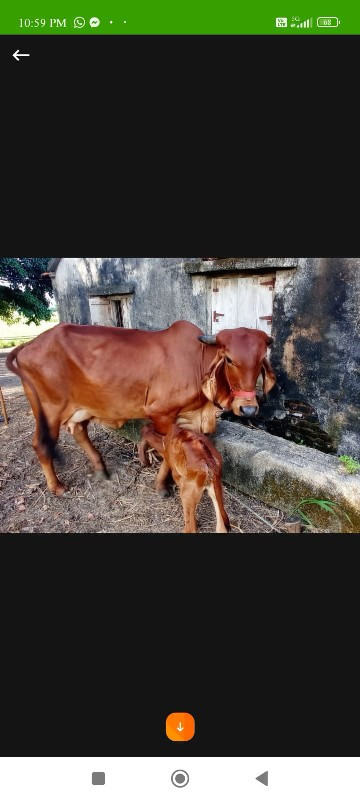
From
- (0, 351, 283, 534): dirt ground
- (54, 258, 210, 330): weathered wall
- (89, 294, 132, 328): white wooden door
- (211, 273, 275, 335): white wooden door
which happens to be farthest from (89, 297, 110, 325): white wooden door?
(211, 273, 275, 335): white wooden door

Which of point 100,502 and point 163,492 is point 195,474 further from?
point 100,502

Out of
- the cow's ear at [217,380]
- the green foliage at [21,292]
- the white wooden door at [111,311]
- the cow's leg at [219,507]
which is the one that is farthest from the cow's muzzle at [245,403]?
the white wooden door at [111,311]

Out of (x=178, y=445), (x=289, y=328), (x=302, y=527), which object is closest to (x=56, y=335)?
(x=178, y=445)

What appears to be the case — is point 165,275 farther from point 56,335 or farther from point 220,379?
point 220,379

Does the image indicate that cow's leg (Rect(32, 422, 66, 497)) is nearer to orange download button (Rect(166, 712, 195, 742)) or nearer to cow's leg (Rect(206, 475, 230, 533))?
cow's leg (Rect(206, 475, 230, 533))

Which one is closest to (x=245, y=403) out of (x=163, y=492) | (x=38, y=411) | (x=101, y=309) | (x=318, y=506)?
(x=318, y=506)

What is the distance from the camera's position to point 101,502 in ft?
10.4

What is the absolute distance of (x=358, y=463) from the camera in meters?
2.69

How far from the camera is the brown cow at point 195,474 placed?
7.58 ft

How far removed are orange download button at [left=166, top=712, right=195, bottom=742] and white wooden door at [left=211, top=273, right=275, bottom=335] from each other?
110 inches

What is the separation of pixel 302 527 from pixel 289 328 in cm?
155

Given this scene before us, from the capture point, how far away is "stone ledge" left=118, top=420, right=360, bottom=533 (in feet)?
7.90

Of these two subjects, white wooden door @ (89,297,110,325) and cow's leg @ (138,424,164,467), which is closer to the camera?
cow's leg @ (138,424,164,467)

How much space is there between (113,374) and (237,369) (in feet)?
3.27
